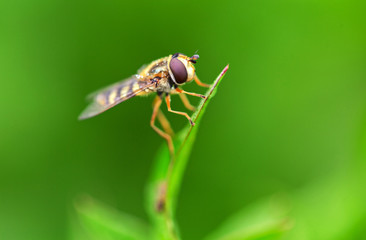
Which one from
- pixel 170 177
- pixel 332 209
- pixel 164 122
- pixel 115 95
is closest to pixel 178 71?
pixel 115 95

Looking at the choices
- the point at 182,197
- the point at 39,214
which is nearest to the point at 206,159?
the point at 182,197

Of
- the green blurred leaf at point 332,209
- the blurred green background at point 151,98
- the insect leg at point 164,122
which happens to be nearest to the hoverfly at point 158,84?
the insect leg at point 164,122

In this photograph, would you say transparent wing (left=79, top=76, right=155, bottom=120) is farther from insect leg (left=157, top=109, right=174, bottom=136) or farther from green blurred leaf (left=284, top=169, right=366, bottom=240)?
green blurred leaf (left=284, top=169, right=366, bottom=240)

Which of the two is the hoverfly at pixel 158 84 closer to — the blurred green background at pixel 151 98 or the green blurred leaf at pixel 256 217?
the blurred green background at pixel 151 98

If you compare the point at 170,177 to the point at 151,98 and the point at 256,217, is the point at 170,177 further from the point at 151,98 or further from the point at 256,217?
the point at 151,98

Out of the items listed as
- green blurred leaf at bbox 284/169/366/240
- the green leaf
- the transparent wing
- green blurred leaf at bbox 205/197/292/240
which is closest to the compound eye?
the transparent wing

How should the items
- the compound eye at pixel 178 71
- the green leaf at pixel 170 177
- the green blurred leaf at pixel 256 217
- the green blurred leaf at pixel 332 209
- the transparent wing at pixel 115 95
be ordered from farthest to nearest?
1. the transparent wing at pixel 115 95
2. the compound eye at pixel 178 71
3. the green blurred leaf at pixel 256 217
4. the green blurred leaf at pixel 332 209
5. the green leaf at pixel 170 177

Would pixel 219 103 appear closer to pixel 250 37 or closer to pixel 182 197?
pixel 250 37

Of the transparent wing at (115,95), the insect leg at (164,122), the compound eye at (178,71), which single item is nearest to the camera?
the compound eye at (178,71)
